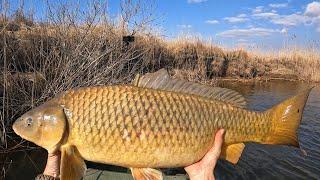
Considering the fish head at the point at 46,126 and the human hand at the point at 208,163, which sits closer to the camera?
the fish head at the point at 46,126

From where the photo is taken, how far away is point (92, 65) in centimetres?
736

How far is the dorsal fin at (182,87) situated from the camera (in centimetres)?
201

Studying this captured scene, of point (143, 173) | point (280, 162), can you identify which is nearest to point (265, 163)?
point (280, 162)

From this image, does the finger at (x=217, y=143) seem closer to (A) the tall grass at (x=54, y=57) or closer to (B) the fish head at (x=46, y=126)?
(B) the fish head at (x=46, y=126)

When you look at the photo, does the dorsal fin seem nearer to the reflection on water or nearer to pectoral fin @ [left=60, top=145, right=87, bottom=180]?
pectoral fin @ [left=60, top=145, right=87, bottom=180]

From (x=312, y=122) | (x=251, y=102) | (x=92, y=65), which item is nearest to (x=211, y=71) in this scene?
(x=251, y=102)

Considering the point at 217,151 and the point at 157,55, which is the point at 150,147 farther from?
the point at 157,55

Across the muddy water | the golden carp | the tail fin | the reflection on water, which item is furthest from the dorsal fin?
the muddy water

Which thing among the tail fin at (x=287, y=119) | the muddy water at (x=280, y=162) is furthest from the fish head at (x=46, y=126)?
the muddy water at (x=280, y=162)

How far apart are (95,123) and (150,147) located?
25cm

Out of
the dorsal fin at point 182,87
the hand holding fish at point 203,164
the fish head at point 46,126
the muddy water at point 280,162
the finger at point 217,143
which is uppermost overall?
the dorsal fin at point 182,87

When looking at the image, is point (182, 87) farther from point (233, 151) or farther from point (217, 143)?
point (233, 151)

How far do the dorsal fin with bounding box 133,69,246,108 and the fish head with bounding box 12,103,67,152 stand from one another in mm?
380

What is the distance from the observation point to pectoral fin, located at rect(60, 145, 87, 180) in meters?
1.81
